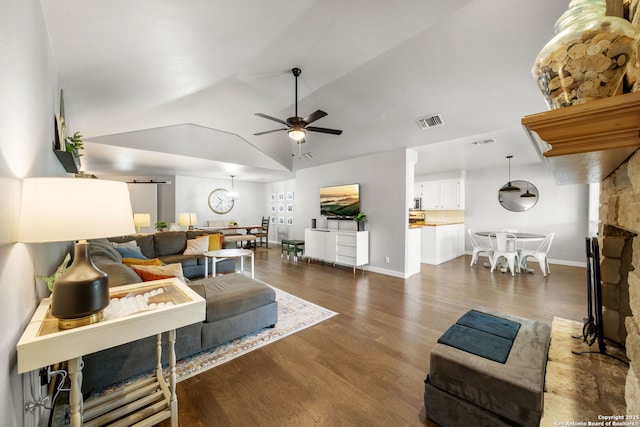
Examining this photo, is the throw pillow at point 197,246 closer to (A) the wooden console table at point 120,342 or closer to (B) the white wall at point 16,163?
(A) the wooden console table at point 120,342

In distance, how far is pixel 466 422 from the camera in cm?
144

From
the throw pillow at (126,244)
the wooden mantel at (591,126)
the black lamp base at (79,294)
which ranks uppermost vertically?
the wooden mantel at (591,126)

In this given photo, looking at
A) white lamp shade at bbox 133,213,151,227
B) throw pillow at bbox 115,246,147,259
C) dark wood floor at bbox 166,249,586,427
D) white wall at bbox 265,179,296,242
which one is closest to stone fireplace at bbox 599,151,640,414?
dark wood floor at bbox 166,249,586,427

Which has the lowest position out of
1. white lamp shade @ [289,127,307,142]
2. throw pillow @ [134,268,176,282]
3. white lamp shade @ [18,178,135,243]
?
throw pillow @ [134,268,176,282]

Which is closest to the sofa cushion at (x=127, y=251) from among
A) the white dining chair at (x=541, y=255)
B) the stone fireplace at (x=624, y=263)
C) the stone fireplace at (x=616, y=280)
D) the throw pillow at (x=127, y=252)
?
the throw pillow at (x=127, y=252)

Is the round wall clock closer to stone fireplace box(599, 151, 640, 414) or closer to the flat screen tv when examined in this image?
the flat screen tv

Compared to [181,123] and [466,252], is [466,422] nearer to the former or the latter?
[181,123]

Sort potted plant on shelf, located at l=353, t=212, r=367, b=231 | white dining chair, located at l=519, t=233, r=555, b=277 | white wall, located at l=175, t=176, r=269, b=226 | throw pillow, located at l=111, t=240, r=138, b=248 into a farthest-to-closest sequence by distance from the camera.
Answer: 1. white wall, located at l=175, t=176, r=269, b=226
2. potted plant on shelf, located at l=353, t=212, r=367, b=231
3. white dining chair, located at l=519, t=233, r=555, b=277
4. throw pillow, located at l=111, t=240, r=138, b=248

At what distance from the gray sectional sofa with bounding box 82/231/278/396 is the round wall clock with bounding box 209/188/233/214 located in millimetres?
6565

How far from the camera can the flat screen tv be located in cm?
572

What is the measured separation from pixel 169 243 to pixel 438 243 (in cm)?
614

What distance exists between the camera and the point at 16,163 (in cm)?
101

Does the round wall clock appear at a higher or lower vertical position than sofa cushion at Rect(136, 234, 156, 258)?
higher

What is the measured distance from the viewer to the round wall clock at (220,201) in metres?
9.32
